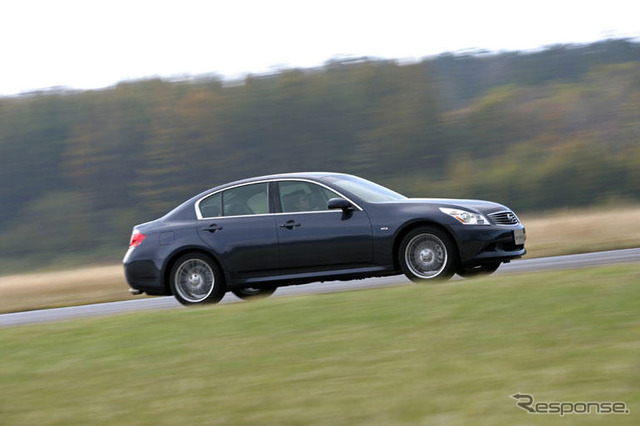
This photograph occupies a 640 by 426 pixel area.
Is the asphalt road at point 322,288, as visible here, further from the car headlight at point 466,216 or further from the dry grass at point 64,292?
the dry grass at point 64,292

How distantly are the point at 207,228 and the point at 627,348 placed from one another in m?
6.97

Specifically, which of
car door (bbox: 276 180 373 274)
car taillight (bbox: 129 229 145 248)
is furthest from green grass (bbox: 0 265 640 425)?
car taillight (bbox: 129 229 145 248)

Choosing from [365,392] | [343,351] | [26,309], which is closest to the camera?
[365,392]

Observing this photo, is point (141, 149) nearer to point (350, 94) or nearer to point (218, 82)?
point (218, 82)

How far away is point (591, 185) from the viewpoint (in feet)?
174

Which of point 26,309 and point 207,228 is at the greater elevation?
point 207,228

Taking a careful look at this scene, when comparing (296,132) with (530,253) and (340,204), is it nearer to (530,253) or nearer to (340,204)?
(530,253)

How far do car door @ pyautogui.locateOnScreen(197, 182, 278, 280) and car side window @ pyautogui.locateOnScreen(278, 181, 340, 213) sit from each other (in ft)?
0.78

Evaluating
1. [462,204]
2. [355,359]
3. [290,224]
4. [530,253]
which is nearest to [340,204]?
[290,224]

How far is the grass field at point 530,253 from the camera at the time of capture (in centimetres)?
1836

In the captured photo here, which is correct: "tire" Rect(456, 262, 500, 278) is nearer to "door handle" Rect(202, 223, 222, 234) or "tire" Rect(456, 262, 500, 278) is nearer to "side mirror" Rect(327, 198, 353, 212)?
"side mirror" Rect(327, 198, 353, 212)

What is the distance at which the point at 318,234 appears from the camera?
39.8ft

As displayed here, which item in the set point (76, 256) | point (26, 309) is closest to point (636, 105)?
point (76, 256)

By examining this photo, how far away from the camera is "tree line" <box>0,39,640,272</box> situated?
5988 centimetres
